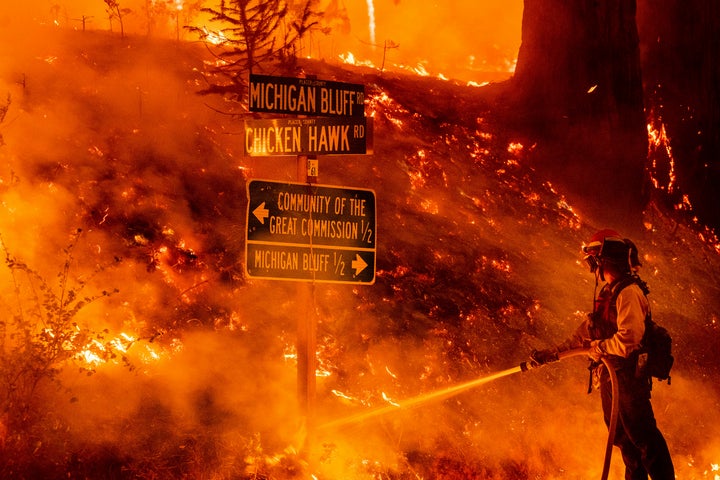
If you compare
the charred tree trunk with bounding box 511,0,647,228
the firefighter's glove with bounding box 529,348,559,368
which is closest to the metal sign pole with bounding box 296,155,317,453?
the firefighter's glove with bounding box 529,348,559,368

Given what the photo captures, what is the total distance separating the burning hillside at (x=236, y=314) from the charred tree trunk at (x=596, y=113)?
1.28 meters

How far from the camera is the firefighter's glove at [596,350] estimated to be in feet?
16.6

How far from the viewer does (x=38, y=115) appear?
293 inches

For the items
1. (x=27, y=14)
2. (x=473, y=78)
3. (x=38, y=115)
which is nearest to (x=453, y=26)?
(x=473, y=78)

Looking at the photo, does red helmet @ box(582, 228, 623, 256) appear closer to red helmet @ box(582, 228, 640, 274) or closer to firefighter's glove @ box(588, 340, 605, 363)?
red helmet @ box(582, 228, 640, 274)

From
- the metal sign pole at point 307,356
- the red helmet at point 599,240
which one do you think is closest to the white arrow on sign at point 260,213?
the metal sign pole at point 307,356

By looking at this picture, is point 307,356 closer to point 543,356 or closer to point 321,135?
point 321,135

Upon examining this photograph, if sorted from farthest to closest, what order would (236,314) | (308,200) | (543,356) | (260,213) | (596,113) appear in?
(596,113), (236,314), (543,356), (308,200), (260,213)

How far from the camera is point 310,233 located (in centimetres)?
491

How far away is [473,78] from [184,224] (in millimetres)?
13045

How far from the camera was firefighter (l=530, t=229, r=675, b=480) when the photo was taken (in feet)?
16.1

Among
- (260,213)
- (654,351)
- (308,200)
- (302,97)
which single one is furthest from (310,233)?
(654,351)

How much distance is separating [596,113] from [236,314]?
7507mm

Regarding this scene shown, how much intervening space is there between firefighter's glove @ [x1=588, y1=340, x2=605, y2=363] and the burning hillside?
4.10ft
